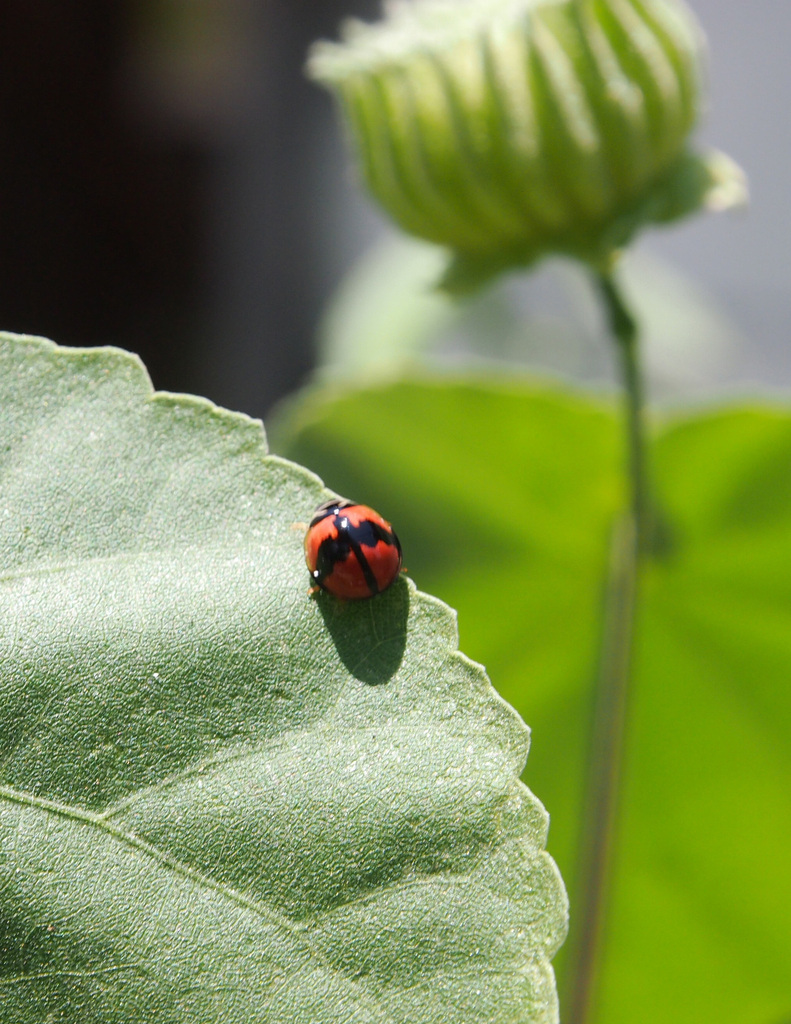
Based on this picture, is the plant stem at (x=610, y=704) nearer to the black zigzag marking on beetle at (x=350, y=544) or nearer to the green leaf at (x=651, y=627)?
the green leaf at (x=651, y=627)

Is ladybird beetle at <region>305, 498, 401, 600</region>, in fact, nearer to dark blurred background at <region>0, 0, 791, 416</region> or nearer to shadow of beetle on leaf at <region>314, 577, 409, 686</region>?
shadow of beetle on leaf at <region>314, 577, 409, 686</region>

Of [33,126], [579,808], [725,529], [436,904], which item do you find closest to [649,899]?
[579,808]

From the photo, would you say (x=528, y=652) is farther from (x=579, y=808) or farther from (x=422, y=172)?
(x=422, y=172)

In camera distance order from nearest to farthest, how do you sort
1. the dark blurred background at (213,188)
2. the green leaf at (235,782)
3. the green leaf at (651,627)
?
1. the green leaf at (235,782)
2. the green leaf at (651,627)
3. the dark blurred background at (213,188)

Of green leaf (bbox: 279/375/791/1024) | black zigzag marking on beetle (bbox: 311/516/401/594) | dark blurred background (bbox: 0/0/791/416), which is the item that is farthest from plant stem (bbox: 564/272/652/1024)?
dark blurred background (bbox: 0/0/791/416)

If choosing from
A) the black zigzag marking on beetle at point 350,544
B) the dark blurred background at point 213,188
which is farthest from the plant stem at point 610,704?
the dark blurred background at point 213,188

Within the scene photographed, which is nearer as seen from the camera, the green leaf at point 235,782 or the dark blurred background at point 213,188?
the green leaf at point 235,782

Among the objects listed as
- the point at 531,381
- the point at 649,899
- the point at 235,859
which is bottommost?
the point at 649,899
